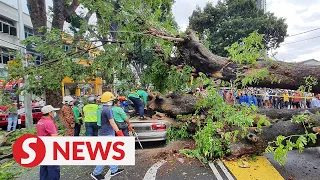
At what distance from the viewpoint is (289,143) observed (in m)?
4.03

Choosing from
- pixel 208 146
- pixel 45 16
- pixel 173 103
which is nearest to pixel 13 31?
pixel 45 16

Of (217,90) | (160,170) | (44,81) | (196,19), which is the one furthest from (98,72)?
(196,19)

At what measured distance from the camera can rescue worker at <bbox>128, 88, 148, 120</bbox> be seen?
24.1 feet

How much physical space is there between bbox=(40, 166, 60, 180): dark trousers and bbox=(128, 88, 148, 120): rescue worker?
3.39 meters

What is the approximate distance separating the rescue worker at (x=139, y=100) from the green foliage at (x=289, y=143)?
12.5 ft

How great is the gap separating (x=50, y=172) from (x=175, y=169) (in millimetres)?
2050

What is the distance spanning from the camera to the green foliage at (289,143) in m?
3.87

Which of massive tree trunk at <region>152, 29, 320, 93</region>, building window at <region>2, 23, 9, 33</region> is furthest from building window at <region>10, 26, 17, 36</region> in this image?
massive tree trunk at <region>152, 29, 320, 93</region>

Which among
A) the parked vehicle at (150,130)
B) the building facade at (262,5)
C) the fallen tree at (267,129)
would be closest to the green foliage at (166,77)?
the fallen tree at (267,129)

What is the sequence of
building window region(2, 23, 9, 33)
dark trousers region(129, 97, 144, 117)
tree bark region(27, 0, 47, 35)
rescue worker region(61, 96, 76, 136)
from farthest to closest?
building window region(2, 23, 9, 33)
tree bark region(27, 0, 47, 35)
dark trousers region(129, 97, 144, 117)
rescue worker region(61, 96, 76, 136)

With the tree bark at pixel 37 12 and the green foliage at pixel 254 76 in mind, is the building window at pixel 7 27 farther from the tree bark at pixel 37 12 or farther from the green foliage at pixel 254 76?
the green foliage at pixel 254 76

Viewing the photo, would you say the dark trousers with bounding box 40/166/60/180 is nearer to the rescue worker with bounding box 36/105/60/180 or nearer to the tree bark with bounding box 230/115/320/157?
the rescue worker with bounding box 36/105/60/180

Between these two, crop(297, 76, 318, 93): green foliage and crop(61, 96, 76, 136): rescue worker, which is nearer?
crop(297, 76, 318, 93): green foliage

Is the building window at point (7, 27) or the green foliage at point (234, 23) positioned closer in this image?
the green foliage at point (234, 23)
